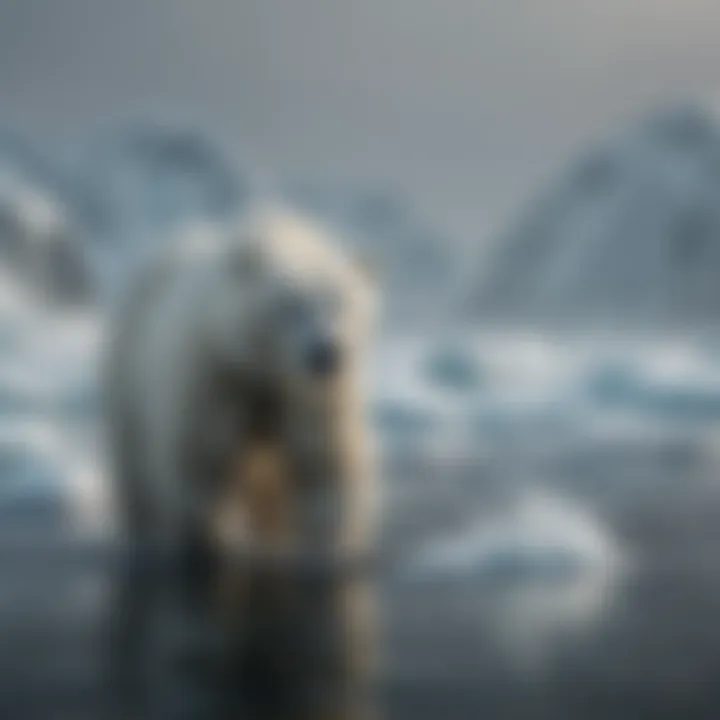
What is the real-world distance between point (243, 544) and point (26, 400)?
14.1 metres

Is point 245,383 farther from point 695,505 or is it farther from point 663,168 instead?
point 663,168

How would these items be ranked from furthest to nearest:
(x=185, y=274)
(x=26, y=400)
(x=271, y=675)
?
1. (x=26, y=400)
2. (x=185, y=274)
3. (x=271, y=675)

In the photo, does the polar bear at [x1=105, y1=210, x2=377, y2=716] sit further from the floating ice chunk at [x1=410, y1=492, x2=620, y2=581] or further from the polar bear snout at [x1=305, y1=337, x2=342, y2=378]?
the floating ice chunk at [x1=410, y1=492, x2=620, y2=581]

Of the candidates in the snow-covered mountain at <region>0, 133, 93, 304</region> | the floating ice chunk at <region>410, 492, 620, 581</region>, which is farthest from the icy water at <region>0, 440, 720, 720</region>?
Result: the snow-covered mountain at <region>0, 133, 93, 304</region>

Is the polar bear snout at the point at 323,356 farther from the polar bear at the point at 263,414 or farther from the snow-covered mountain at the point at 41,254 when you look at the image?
the snow-covered mountain at the point at 41,254

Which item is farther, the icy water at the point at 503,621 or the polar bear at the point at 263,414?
the polar bear at the point at 263,414

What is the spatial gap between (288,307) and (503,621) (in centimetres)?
156

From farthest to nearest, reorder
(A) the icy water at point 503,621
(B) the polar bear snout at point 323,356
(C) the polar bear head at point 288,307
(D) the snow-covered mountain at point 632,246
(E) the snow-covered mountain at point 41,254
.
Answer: (D) the snow-covered mountain at point 632,246
(E) the snow-covered mountain at point 41,254
(C) the polar bear head at point 288,307
(B) the polar bear snout at point 323,356
(A) the icy water at point 503,621

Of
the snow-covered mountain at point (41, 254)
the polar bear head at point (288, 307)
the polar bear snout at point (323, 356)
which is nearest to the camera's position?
the polar bear snout at point (323, 356)

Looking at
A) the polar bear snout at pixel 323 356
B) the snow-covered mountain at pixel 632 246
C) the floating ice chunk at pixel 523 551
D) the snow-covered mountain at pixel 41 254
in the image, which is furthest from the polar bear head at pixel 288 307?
the snow-covered mountain at pixel 632 246

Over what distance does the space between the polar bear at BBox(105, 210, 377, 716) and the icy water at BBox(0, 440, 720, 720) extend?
0.32 m

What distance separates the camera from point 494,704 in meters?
4.14

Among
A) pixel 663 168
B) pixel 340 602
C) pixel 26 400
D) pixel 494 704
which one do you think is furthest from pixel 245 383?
pixel 663 168

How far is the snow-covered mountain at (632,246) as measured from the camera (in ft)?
453
